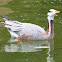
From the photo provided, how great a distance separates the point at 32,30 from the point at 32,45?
673 millimetres

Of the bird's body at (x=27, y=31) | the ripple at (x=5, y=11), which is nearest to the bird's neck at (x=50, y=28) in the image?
the bird's body at (x=27, y=31)

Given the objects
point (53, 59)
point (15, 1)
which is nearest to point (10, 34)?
point (53, 59)

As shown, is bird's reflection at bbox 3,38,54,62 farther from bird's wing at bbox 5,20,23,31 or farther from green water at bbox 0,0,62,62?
bird's wing at bbox 5,20,23,31

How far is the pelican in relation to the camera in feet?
40.1

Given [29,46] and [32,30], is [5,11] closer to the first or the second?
[32,30]

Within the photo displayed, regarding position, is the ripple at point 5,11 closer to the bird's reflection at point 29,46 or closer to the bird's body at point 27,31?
the bird's body at point 27,31

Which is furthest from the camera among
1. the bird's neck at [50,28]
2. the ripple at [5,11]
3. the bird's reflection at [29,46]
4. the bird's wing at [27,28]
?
the ripple at [5,11]

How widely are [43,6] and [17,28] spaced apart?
516cm

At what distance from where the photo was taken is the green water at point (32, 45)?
33.8 ft

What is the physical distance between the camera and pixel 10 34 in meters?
12.9

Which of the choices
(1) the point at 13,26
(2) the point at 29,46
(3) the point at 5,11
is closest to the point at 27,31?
(1) the point at 13,26

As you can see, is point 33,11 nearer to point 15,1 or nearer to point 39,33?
point 15,1

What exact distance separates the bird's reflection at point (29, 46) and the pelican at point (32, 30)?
20 cm

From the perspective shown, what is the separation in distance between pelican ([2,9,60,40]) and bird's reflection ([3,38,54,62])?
0.65 ft
